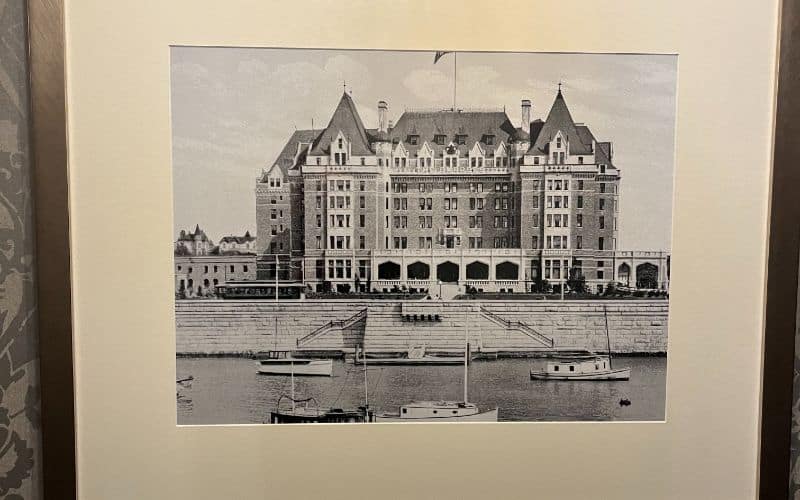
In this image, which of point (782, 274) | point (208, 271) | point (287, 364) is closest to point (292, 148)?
point (208, 271)

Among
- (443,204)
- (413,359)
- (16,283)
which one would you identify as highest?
(443,204)

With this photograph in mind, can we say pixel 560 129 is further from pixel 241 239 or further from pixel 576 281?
pixel 241 239

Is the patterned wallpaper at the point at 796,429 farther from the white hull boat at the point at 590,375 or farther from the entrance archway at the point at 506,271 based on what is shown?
the entrance archway at the point at 506,271

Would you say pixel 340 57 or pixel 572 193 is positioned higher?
pixel 340 57

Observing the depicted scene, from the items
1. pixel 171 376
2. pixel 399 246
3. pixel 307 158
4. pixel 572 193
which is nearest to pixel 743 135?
pixel 572 193

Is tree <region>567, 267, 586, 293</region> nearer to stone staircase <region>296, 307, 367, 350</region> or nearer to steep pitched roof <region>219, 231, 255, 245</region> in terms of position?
stone staircase <region>296, 307, 367, 350</region>

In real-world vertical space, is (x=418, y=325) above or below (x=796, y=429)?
above

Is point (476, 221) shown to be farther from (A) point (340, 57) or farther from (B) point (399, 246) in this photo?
(A) point (340, 57)
